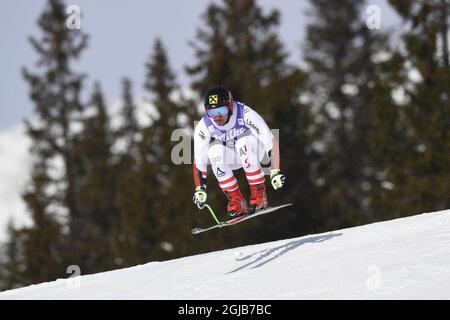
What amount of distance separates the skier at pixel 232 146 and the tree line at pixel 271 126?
36.5 ft

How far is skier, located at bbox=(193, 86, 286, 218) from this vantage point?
918 cm

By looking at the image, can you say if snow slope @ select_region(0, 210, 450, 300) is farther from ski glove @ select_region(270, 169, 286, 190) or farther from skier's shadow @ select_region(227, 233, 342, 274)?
ski glove @ select_region(270, 169, 286, 190)

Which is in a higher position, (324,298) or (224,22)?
(224,22)

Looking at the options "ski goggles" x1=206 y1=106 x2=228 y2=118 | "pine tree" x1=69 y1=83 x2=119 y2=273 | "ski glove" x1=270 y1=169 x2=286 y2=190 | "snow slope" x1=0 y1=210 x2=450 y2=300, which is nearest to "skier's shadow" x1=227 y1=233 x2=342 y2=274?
"snow slope" x1=0 y1=210 x2=450 y2=300

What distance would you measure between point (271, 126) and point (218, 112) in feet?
42.6

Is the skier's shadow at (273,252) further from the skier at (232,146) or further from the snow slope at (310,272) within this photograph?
the skier at (232,146)

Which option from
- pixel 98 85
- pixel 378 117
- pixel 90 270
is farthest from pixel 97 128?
pixel 378 117

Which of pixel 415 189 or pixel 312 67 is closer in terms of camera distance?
pixel 415 189

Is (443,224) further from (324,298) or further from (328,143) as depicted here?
(328,143)

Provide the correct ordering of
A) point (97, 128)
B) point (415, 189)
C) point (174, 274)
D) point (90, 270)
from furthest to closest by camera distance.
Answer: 1. point (97, 128)
2. point (90, 270)
3. point (415, 189)
4. point (174, 274)

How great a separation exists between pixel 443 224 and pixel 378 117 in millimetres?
12424

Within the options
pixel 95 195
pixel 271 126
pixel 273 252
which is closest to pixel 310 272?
pixel 273 252

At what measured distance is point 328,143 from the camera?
31.2 m

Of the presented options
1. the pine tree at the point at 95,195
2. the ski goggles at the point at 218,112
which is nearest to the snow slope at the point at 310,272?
the ski goggles at the point at 218,112
